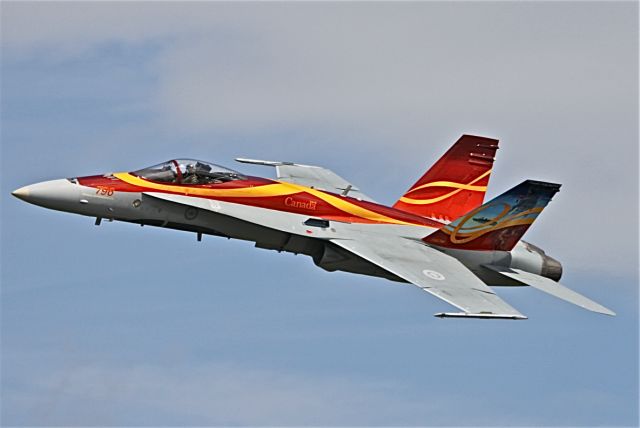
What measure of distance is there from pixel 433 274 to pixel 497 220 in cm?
311

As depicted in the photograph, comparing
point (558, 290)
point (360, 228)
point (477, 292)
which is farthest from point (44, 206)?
point (558, 290)

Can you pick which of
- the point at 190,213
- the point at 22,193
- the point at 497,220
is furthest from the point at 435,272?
the point at 22,193

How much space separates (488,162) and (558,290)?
6.74m

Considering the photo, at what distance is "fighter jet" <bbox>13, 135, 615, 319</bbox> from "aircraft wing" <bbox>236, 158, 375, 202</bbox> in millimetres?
3391

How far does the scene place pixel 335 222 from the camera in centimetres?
3544

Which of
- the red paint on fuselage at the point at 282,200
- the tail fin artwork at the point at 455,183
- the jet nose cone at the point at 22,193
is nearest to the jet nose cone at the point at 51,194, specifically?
the jet nose cone at the point at 22,193

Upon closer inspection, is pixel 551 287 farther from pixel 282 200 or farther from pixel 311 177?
pixel 311 177

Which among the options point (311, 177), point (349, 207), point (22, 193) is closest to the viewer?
point (22, 193)

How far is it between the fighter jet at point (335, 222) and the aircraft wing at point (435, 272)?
0.14 ft

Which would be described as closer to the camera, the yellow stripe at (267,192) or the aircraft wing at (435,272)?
the aircraft wing at (435,272)

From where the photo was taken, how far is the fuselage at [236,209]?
112 ft

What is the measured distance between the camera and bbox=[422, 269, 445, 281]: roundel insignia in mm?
33344

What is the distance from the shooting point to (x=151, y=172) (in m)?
34.7

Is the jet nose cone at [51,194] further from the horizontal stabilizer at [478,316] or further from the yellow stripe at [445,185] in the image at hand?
the yellow stripe at [445,185]
